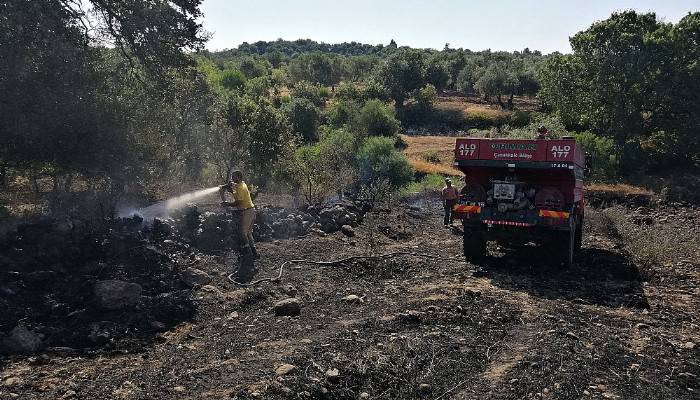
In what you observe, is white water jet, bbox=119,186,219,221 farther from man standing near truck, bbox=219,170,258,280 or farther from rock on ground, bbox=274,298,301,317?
rock on ground, bbox=274,298,301,317

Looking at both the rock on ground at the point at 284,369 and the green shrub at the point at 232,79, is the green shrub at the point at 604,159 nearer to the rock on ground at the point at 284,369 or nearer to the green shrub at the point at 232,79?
the rock on ground at the point at 284,369

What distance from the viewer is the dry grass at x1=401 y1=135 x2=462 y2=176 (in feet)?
115

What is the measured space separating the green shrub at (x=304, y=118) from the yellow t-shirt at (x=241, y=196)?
1452 inches

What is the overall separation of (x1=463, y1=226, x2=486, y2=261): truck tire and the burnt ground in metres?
0.19

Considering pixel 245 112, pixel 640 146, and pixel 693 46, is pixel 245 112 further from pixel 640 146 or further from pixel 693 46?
pixel 693 46

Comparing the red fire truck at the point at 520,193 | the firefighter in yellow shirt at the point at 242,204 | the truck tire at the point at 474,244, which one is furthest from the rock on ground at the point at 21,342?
the truck tire at the point at 474,244

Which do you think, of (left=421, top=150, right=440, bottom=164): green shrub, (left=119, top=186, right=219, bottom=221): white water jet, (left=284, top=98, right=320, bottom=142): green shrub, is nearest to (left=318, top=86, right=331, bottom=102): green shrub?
(left=284, top=98, right=320, bottom=142): green shrub

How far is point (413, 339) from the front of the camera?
19.7 feet

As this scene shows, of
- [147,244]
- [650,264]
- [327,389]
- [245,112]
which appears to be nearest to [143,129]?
[147,244]

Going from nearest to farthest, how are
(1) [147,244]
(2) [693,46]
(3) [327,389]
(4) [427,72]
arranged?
(3) [327,389], (1) [147,244], (2) [693,46], (4) [427,72]

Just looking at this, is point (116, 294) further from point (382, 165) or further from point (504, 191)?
point (382, 165)

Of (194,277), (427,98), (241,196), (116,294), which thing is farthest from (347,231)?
(427,98)

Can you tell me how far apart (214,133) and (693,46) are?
86.1 ft

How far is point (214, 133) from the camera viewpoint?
19.2 m
